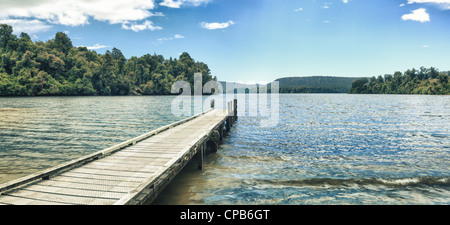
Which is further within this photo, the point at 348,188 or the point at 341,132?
the point at 341,132

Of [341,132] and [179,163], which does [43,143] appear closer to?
[179,163]

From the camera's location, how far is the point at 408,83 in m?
164

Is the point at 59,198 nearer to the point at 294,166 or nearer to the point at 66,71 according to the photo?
the point at 294,166

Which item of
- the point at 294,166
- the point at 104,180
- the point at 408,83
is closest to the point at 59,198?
the point at 104,180

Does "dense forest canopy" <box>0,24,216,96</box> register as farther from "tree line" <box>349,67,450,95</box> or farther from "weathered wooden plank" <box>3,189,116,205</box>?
→ "tree line" <box>349,67,450,95</box>

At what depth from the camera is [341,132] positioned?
20016mm

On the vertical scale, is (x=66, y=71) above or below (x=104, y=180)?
above

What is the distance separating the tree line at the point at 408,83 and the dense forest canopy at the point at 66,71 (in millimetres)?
130769

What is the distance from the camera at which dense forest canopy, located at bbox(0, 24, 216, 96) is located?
84.4 meters

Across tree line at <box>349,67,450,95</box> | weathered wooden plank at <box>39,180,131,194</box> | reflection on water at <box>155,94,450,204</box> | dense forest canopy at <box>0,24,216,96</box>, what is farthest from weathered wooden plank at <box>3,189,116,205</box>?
tree line at <box>349,67,450,95</box>

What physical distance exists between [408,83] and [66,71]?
18492 centimetres

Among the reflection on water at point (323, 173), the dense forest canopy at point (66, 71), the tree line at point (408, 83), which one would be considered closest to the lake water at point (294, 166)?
the reflection on water at point (323, 173)
